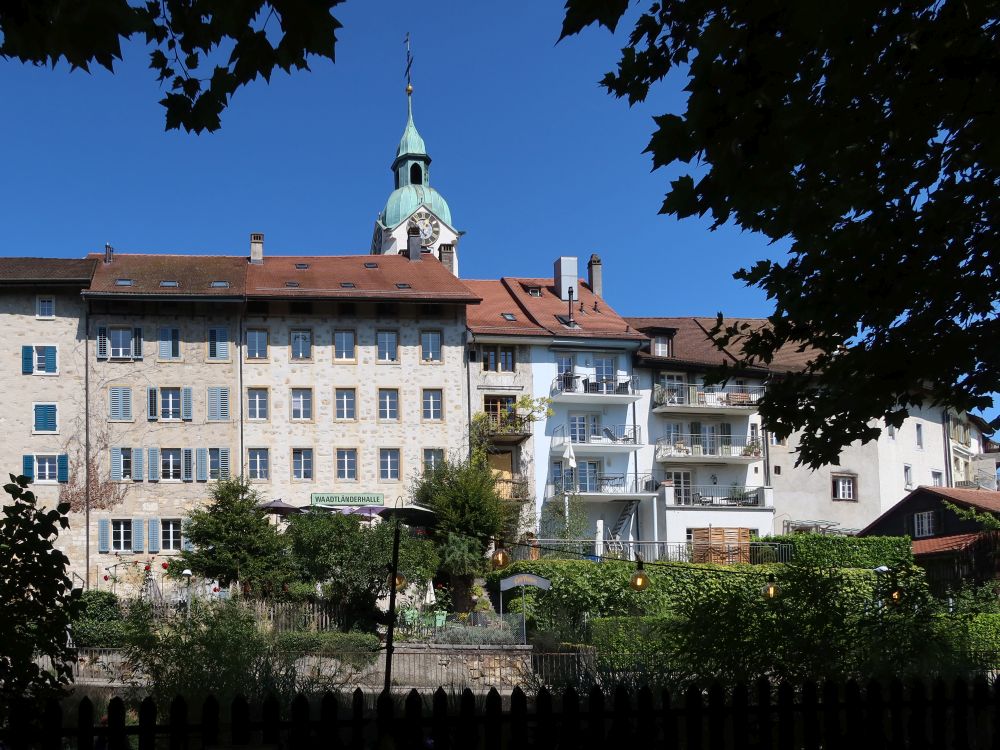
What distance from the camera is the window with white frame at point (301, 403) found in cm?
4647

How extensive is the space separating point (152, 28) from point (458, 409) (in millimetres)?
41484

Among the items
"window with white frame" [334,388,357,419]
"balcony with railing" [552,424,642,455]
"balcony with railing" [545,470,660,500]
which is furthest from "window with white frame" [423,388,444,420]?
"balcony with railing" [545,470,660,500]

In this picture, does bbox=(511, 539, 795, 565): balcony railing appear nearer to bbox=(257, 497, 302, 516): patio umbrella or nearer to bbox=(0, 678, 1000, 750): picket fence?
bbox=(257, 497, 302, 516): patio umbrella

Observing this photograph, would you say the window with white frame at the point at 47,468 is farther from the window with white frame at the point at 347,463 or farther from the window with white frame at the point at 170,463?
the window with white frame at the point at 347,463

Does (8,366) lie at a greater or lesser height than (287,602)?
greater

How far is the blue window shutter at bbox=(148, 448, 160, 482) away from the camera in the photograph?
147 ft

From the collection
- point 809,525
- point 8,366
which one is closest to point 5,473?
point 8,366

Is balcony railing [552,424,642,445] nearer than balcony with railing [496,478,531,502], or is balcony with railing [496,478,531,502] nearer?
balcony with railing [496,478,531,502]

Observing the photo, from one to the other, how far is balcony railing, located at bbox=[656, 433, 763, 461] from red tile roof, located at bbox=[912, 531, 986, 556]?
751 cm

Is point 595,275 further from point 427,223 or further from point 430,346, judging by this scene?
point 427,223

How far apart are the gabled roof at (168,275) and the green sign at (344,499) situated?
8.01 meters

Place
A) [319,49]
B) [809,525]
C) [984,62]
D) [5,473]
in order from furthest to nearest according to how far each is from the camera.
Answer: [809,525]
[5,473]
[984,62]
[319,49]

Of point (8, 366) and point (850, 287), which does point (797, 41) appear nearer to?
point (850, 287)

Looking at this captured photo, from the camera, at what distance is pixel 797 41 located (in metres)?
6.13
